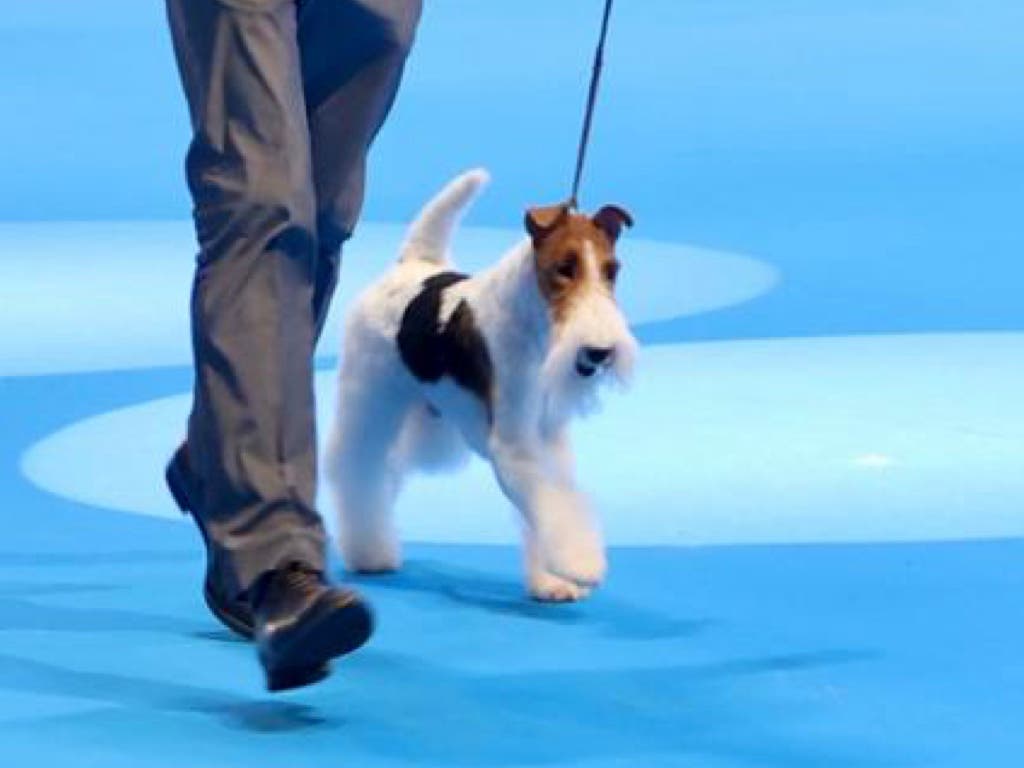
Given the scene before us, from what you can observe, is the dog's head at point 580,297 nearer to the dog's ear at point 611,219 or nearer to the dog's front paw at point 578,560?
the dog's ear at point 611,219

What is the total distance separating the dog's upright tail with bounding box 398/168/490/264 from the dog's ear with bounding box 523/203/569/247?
20.3 inches

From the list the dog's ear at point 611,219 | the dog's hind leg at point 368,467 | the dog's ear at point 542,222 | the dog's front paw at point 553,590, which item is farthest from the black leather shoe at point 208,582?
the dog's ear at point 611,219

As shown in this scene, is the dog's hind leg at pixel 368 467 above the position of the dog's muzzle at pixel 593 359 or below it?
below

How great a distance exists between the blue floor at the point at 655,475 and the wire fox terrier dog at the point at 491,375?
0.52 ft

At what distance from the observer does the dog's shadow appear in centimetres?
491

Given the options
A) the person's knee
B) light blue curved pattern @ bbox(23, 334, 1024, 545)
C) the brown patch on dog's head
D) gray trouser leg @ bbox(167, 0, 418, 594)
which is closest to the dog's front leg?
the brown patch on dog's head

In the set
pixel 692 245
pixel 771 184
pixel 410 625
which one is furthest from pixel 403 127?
pixel 410 625

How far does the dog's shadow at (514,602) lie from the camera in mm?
4914

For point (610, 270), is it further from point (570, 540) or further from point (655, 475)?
point (655, 475)

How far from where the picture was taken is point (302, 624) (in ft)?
13.4

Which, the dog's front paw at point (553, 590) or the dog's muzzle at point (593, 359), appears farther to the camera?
the dog's front paw at point (553, 590)

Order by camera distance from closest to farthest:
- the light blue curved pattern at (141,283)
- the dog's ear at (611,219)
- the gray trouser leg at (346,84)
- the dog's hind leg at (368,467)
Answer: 1. the gray trouser leg at (346,84)
2. the dog's ear at (611,219)
3. the dog's hind leg at (368,467)
4. the light blue curved pattern at (141,283)

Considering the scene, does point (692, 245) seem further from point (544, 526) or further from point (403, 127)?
point (544, 526)

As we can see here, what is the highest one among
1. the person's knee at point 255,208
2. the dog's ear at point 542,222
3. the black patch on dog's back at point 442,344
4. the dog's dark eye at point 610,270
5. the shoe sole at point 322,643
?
the person's knee at point 255,208
